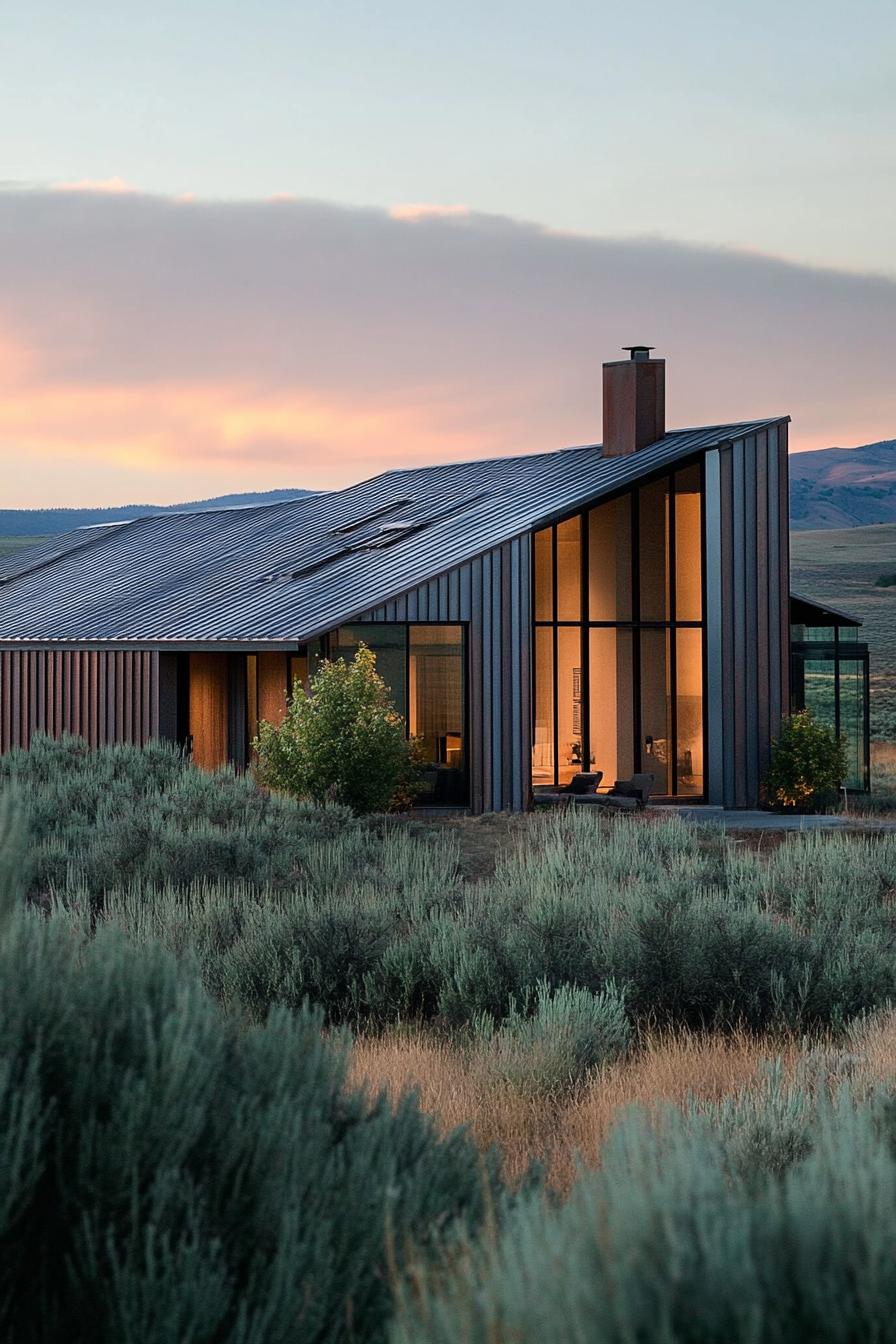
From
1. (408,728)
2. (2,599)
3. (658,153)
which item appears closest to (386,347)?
(2,599)

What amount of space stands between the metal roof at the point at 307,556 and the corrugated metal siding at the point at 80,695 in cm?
33

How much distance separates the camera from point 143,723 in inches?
942

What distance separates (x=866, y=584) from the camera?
82812mm

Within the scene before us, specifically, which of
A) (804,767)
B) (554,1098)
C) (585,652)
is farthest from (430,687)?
(554,1098)

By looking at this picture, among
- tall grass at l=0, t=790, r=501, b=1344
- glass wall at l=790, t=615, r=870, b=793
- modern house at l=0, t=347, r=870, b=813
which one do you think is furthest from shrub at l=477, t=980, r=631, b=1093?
glass wall at l=790, t=615, r=870, b=793

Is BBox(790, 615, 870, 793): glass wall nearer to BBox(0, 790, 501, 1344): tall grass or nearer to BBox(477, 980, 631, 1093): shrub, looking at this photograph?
BBox(477, 980, 631, 1093): shrub

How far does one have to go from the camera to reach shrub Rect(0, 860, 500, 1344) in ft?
10.6

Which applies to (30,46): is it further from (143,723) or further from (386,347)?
(386,347)

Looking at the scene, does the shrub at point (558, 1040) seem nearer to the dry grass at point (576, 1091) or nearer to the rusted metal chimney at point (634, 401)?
the dry grass at point (576, 1091)

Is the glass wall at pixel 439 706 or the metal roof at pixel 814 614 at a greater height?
the metal roof at pixel 814 614

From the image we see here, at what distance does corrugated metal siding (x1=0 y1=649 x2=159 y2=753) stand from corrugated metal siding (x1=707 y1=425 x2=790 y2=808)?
7848 mm

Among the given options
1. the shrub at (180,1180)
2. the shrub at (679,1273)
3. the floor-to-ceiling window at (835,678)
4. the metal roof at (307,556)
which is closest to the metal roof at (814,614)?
the floor-to-ceiling window at (835,678)

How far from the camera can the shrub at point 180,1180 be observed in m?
3.23

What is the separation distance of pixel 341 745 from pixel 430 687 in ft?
10.2
